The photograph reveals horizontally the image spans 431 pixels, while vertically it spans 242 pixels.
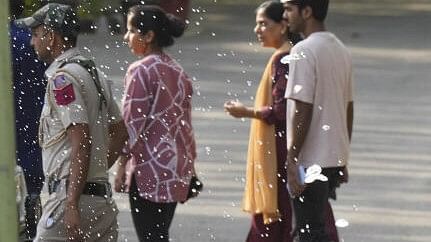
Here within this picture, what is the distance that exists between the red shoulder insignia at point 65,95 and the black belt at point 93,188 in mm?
345

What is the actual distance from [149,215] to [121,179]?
9.4 inches

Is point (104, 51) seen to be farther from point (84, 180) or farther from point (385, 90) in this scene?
point (84, 180)

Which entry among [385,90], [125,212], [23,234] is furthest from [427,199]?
[385,90]

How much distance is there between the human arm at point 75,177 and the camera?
17.5ft

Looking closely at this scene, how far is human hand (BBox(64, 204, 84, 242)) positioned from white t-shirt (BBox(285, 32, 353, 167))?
51.7 inches

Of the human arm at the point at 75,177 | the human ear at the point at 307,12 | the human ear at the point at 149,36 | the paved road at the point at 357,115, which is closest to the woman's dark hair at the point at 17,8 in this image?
the human ear at the point at 149,36

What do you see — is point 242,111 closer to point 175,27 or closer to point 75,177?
point 175,27

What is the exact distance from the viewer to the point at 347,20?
23.5m

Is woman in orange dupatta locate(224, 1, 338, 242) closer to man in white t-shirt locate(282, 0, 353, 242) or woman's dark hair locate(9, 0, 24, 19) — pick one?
man in white t-shirt locate(282, 0, 353, 242)

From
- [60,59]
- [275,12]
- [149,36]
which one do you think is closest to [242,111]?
[275,12]

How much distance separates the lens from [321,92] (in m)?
6.21

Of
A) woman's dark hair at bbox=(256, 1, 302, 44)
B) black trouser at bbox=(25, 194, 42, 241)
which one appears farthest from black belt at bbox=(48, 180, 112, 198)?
woman's dark hair at bbox=(256, 1, 302, 44)

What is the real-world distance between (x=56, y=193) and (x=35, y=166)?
1162 millimetres

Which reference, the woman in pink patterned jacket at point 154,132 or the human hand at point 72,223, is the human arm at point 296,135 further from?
the human hand at point 72,223
